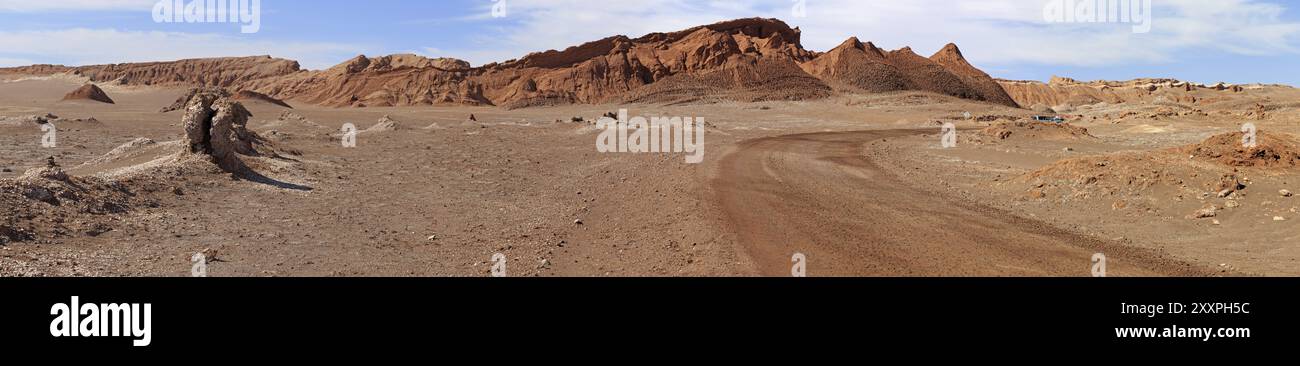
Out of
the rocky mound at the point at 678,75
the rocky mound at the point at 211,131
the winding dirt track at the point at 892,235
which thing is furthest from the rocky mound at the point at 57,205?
the rocky mound at the point at 678,75

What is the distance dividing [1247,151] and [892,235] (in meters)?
10.3

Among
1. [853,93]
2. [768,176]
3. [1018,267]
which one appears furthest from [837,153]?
[853,93]

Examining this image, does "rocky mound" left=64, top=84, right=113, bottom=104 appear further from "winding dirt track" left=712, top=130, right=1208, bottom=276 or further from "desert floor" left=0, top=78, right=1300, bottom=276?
"winding dirt track" left=712, top=130, right=1208, bottom=276

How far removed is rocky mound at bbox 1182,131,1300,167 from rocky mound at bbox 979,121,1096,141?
1491 cm

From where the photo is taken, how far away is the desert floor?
10.9 metres

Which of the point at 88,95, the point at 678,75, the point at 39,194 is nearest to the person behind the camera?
the point at 39,194

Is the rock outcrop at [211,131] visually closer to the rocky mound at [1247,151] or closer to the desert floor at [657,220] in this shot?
the desert floor at [657,220]

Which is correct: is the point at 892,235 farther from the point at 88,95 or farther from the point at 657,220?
the point at 88,95

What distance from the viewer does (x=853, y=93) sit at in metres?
84.6

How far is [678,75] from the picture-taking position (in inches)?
3558

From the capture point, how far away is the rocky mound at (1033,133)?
34919 millimetres

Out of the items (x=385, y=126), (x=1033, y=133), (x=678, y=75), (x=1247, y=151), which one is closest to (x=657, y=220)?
(x=1247, y=151)
